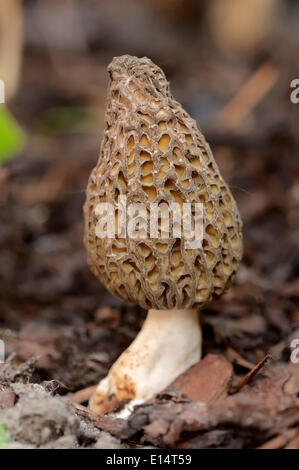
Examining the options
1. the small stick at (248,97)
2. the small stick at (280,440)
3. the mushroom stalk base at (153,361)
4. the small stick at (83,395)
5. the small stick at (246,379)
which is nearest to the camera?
the small stick at (280,440)

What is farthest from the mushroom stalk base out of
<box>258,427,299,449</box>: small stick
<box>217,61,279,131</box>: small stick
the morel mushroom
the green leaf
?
<box>217,61,279,131</box>: small stick

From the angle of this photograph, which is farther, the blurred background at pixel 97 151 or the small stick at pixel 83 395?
the blurred background at pixel 97 151

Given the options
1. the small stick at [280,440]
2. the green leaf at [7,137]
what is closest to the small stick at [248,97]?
the green leaf at [7,137]

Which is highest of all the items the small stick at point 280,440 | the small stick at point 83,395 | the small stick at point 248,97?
the small stick at point 248,97

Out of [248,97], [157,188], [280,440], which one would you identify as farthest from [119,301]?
[248,97]

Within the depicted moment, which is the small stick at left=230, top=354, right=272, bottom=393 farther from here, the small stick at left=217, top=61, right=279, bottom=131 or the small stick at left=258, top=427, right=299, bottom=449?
the small stick at left=217, top=61, right=279, bottom=131

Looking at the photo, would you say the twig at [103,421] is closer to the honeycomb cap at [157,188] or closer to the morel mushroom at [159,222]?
the morel mushroom at [159,222]

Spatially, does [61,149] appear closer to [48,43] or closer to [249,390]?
[48,43]
